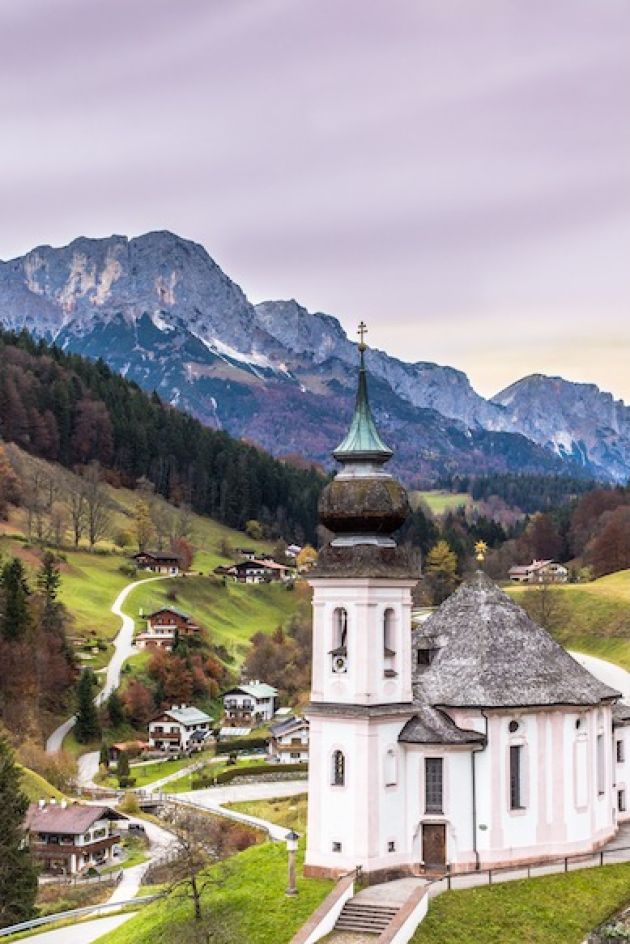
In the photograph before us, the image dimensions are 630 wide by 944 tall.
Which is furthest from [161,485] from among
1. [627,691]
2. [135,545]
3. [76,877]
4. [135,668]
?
[76,877]

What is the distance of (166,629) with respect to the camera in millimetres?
123812

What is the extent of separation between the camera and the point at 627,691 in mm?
87875

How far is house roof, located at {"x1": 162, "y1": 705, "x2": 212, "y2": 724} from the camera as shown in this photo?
105375mm

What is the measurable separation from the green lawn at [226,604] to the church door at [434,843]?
8633 cm

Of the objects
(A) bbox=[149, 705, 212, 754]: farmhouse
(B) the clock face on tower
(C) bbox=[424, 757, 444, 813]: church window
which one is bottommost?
(A) bbox=[149, 705, 212, 754]: farmhouse

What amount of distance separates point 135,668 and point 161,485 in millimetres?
80002

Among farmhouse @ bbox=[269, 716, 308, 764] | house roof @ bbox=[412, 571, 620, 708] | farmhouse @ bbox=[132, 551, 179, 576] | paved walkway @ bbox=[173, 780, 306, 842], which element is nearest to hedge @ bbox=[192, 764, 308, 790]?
paved walkway @ bbox=[173, 780, 306, 842]

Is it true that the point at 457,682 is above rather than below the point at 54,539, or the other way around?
below

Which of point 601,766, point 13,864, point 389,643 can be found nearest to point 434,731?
point 389,643

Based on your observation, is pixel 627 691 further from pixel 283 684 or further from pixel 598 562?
pixel 598 562

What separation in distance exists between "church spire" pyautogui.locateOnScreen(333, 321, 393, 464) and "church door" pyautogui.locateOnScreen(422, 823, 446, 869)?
11.5 meters

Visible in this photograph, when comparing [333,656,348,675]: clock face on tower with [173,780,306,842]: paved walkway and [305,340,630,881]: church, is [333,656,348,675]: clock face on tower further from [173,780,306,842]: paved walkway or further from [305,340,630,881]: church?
[173,780,306,842]: paved walkway

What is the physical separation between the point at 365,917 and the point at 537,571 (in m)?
129

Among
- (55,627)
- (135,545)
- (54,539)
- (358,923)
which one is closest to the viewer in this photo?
(358,923)
